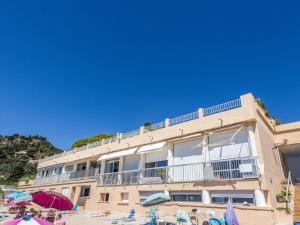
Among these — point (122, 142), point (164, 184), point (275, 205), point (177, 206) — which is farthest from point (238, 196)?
point (122, 142)

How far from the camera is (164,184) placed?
57.5ft

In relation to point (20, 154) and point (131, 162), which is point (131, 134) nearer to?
point (131, 162)

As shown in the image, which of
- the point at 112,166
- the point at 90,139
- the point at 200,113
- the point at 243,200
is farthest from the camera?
the point at 90,139

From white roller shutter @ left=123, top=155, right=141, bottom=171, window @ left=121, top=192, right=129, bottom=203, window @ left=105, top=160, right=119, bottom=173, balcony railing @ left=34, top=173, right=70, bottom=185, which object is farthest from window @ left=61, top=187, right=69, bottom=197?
window @ left=121, top=192, right=129, bottom=203

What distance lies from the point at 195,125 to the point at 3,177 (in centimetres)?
5032

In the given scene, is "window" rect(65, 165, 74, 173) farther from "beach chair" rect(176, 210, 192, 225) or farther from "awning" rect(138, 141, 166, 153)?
"beach chair" rect(176, 210, 192, 225)

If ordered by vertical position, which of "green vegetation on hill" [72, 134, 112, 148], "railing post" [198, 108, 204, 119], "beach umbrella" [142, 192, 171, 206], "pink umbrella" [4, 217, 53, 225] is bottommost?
"pink umbrella" [4, 217, 53, 225]

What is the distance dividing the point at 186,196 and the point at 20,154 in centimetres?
6521

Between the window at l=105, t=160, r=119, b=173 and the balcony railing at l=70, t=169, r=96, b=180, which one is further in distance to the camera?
the balcony railing at l=70, t=169, r=96, b=180

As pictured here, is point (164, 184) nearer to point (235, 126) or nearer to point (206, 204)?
point (206, 204)

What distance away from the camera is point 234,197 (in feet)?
45.3

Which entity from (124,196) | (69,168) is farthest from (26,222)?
(69,168)

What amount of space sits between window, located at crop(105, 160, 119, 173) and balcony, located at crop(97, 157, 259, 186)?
7.90ft

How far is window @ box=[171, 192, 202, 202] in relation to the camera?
51.5 ft
